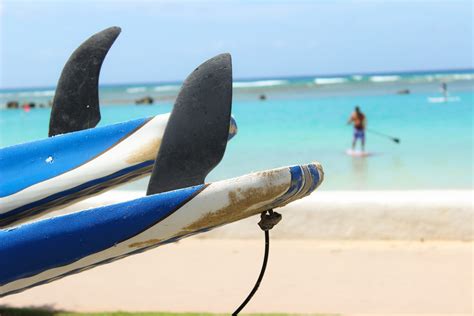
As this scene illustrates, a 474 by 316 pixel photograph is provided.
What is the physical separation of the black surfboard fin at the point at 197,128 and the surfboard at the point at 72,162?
596 mm

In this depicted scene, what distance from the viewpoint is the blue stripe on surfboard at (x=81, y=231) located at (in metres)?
2.39

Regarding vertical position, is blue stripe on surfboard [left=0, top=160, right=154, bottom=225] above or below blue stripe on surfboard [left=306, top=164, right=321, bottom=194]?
below

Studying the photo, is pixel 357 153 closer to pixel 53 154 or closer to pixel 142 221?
pixel 53 154

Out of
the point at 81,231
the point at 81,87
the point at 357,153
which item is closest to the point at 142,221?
the point at 81,231

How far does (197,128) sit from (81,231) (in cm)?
50

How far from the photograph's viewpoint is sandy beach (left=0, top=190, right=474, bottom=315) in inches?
214

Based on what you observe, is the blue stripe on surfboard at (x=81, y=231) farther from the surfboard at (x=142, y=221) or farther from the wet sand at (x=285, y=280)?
the wet sand at (x=285, y=280)

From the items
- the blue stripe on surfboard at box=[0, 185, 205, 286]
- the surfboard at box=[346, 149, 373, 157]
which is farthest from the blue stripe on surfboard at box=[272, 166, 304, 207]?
the surfboard at box=[346, 149, 373, 157]

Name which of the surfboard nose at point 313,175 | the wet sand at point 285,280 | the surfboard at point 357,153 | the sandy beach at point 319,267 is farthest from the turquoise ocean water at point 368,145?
the surfboard nose at point 313,175

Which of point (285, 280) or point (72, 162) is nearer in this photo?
point (72, 162)

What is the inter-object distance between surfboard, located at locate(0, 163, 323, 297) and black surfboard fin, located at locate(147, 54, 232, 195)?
15 cm

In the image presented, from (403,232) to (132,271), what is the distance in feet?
8.23

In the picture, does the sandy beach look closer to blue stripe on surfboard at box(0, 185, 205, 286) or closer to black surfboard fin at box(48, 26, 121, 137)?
black surfboard fin at box(48, 26, 121, 137)

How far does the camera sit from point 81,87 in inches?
133
